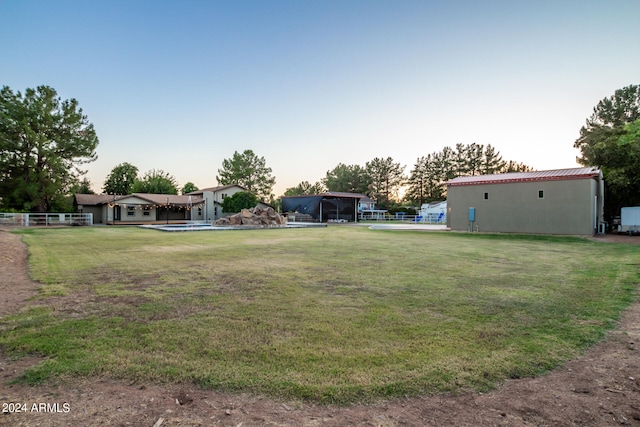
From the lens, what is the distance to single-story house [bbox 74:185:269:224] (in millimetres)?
32281

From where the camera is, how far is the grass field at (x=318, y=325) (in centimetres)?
253

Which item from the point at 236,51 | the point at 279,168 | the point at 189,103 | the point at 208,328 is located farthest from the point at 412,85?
the point at 279,168

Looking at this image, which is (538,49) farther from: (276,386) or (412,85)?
(276,386)

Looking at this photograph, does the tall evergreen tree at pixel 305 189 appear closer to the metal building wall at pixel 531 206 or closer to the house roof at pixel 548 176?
the metal building wall at pixel 531 206

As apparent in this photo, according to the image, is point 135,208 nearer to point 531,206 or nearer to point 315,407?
point 531,206

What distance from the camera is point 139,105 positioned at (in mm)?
22703

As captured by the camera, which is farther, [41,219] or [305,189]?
[305,189]

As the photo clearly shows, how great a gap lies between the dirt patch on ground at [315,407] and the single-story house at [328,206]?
105 ft

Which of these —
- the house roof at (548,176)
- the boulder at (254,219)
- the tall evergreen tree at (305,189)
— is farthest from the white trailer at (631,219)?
the tall evergreen tree at (305,189)

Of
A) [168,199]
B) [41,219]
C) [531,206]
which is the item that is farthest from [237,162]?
[531,206]

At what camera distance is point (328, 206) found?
1396 inches

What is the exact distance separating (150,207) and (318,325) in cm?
3583

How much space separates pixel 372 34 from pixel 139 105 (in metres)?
17.1

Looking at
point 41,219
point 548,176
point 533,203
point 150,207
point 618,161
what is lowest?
point 41,219
